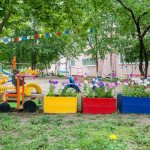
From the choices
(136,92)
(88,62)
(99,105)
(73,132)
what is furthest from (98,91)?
(88,62)

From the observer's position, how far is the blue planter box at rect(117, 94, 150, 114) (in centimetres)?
973

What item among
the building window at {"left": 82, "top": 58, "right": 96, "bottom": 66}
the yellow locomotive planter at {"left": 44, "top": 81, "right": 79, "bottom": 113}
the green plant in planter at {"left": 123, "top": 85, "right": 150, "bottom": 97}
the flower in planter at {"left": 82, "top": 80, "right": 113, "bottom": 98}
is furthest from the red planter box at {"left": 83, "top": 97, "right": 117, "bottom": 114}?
the building window at {"left": 82, "top": 58, "right": 96, "bottom": 66}

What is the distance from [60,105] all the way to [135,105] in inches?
81.0

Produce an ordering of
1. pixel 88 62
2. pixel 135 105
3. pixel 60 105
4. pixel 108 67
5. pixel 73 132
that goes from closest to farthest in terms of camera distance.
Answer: pixel 73 132
pixel 60 105
pixel 135 105
pixel 108 67
pixel 88 62

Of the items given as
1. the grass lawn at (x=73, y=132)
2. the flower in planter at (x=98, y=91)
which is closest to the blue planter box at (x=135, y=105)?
the flower in planter at (x=98, y=91)

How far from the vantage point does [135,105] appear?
978 cm

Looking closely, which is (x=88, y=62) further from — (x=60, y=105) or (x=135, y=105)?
(x=60, y=105)

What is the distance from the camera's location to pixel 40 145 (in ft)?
18.5

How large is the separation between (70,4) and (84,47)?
2221 centimetres

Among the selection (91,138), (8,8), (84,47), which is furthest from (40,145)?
(84,47)

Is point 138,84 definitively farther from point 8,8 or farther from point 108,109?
point 8,8

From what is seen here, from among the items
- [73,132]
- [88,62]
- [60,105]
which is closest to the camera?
[73,132]

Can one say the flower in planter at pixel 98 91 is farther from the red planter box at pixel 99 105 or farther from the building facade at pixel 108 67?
the building facade at pixel 108 67

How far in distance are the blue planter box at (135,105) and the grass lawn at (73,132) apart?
1.85ft
